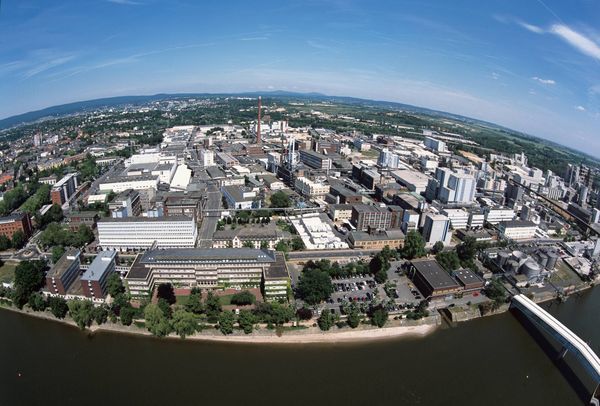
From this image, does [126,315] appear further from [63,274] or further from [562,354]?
[562,354]

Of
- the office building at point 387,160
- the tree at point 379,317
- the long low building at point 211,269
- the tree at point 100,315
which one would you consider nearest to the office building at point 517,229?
the tree at point 379,317

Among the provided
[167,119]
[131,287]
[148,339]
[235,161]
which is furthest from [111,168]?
[167,119]

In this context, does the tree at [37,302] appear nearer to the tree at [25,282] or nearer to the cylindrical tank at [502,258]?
the tree at [25,282]

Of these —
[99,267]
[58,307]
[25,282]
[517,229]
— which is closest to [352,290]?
[99,267]

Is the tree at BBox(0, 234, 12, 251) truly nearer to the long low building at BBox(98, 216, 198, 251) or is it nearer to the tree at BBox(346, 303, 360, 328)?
the long low building at BBox(98, 216, 198, 251)

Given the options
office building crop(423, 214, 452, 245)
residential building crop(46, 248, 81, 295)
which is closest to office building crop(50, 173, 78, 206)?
residential building crop(46, 248, 81, 295)

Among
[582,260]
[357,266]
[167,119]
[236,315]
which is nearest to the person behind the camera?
[236,315]

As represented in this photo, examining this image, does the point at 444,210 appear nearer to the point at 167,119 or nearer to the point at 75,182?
the point at 75,182
